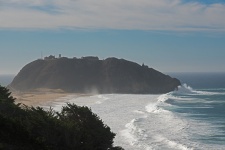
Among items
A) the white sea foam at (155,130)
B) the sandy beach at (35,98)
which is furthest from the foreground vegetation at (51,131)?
the sandy beach at (35,98)

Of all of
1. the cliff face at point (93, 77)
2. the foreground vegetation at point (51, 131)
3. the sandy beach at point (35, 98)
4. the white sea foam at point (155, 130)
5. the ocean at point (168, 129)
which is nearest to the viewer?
the foreground vegetation at point (51, 131)

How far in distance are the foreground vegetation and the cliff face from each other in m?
97.1

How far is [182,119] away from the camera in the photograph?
46281mm

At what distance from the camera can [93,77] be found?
133750 mm

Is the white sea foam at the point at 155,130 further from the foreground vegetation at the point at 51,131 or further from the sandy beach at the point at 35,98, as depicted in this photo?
the sandy beach at the point at 35,98

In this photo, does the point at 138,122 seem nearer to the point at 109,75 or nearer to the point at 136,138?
the point at 136,138

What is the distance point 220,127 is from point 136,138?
1161 centimetres

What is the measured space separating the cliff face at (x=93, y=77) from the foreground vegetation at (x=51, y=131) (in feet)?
318

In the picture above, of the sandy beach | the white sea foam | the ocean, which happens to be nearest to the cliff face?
the sandy beach

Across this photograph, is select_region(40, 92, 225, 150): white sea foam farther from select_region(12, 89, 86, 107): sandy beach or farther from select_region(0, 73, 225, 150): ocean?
select_region(12, 89, 86, 107): sandy beach

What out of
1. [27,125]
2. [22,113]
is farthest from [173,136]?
[27,125]

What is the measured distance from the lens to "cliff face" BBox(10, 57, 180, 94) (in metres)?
125

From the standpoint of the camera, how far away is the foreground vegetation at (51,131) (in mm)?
13709

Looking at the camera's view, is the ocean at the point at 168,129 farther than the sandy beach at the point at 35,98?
No
